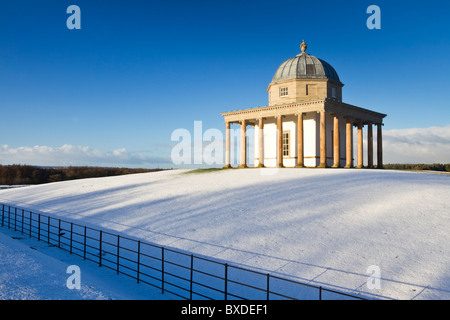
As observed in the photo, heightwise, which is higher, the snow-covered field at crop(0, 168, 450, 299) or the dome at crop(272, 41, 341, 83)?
the dome at crop(272, 41, 341, 83)

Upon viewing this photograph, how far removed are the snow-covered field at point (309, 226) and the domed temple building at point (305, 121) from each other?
9571mm

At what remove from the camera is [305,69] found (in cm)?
3772

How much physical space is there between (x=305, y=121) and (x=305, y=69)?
6.00m

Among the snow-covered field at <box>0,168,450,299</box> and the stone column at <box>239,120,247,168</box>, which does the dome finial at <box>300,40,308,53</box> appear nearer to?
the stone column at <box>239,120,247,168</box>

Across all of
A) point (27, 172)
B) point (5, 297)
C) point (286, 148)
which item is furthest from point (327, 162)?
point (27, 172)

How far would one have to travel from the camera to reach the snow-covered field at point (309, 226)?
1009 centimetres

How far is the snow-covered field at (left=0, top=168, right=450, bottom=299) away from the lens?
1009 cm

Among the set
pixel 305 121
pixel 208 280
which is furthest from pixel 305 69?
pixel 208 280

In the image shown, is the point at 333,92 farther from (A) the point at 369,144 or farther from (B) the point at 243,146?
(B) the point at 243,146

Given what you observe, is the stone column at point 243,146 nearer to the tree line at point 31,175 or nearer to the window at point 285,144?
the window at point 285,144

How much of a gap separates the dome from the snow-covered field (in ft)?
50.7

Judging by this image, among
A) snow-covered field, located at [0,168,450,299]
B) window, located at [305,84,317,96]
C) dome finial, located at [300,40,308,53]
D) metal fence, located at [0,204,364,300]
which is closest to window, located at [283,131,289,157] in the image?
window, located at [305,84,317,96]
